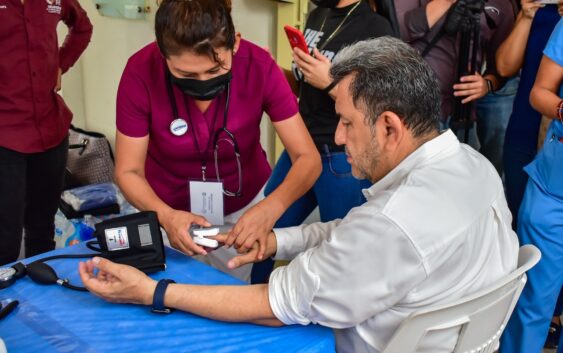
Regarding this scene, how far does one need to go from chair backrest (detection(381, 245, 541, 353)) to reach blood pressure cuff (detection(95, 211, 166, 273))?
1.91 feet

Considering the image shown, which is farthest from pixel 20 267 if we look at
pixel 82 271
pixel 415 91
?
pixel 415 91

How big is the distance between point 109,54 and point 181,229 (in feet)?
8.90

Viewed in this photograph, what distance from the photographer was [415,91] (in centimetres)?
99

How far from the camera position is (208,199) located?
5.16 ft

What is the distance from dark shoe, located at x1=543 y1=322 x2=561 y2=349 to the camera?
2178 mm

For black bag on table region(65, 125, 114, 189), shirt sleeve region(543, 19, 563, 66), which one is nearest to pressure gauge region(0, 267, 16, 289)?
shirt sleeve region(543, 19, 563, 66)

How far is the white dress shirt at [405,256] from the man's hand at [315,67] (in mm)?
729

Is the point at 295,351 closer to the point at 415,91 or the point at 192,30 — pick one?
the point at 415,91

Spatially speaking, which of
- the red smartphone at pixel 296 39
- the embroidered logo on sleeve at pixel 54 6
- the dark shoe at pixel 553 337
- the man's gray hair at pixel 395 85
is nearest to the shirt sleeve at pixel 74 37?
the embroidered logo on sleeve at pixel 54 6

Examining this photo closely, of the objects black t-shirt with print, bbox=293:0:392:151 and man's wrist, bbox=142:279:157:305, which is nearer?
man's wrist, bbox=142:279:157:305

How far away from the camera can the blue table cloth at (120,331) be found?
3.20ft

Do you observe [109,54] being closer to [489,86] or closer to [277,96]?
[277,96]

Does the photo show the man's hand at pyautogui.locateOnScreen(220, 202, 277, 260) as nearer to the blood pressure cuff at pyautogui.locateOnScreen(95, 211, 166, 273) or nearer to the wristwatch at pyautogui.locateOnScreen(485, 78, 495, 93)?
Answer: the blood pressure cuff at pyautogui.locateOnScreen(95, 211, 166, 273)

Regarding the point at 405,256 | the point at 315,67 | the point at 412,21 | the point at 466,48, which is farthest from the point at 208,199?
the point at 466,48
